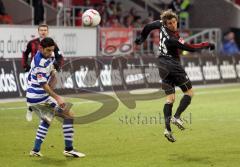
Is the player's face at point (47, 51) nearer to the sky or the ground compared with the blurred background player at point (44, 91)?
nearer to the sky

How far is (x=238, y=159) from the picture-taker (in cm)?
1160

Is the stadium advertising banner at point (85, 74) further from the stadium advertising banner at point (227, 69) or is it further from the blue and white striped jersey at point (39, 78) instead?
the blue and white striped jersey at point (39, 78)

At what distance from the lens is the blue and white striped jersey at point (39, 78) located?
37.2ft

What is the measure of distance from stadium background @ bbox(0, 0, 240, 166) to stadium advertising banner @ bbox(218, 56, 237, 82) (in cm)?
4

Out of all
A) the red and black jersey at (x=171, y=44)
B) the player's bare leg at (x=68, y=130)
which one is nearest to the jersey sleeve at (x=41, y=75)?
the player's bare leg at (x=68, y=130)

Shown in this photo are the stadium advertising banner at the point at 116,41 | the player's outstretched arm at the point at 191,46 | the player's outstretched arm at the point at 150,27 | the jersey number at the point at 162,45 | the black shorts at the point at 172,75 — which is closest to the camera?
the player's outstretched arm at the point at 191,46

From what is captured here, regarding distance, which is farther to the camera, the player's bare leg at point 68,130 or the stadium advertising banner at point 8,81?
the stadium advertising banner at point 8,81

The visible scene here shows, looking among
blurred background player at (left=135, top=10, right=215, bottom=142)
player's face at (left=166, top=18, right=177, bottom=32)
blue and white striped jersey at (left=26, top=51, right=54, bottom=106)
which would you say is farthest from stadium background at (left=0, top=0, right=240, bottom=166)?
player's face at (left=166, top=18, right=177, bottom=32)

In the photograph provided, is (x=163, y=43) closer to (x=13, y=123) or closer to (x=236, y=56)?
(x=13, y=123)

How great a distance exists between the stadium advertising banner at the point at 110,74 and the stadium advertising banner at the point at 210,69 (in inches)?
196

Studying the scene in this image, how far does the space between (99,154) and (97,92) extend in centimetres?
1232

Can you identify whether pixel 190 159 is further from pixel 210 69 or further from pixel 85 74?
pixel 210 69

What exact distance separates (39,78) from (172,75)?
10.5 feet

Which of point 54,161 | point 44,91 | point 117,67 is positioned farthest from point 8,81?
point 54,161
